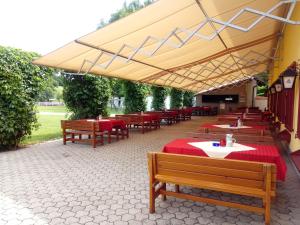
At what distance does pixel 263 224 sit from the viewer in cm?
307

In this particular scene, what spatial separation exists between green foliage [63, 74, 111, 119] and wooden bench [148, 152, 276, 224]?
24.6ft

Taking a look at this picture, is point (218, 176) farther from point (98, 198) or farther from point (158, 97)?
point (158, 97)

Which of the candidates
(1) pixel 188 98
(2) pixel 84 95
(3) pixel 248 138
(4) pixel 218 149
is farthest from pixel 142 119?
(1) pixel 188 98

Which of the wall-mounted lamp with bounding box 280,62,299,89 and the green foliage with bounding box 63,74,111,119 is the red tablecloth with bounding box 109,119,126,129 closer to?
the green foliage with bounding box 63,74,111,119

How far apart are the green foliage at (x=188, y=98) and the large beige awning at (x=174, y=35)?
1539 cm

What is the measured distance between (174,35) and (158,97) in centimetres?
1340

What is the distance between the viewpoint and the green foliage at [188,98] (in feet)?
87.6

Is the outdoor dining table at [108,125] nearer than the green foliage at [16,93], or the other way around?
the green foliage at [16,93]

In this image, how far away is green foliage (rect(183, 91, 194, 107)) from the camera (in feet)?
87.6

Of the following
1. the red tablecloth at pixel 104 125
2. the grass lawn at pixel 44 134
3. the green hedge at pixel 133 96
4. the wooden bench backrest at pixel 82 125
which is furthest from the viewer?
the green hedge at pixel 133 96

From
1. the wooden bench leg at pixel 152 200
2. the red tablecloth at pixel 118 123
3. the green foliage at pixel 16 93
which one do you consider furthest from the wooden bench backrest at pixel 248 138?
the green foliage at pixel 16 93

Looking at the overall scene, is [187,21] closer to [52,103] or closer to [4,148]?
[4,148]

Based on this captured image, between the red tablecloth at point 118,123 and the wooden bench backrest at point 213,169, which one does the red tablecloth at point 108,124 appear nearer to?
the red tablecloth at point 118,123

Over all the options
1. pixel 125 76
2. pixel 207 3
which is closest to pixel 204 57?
pixel 125 76
